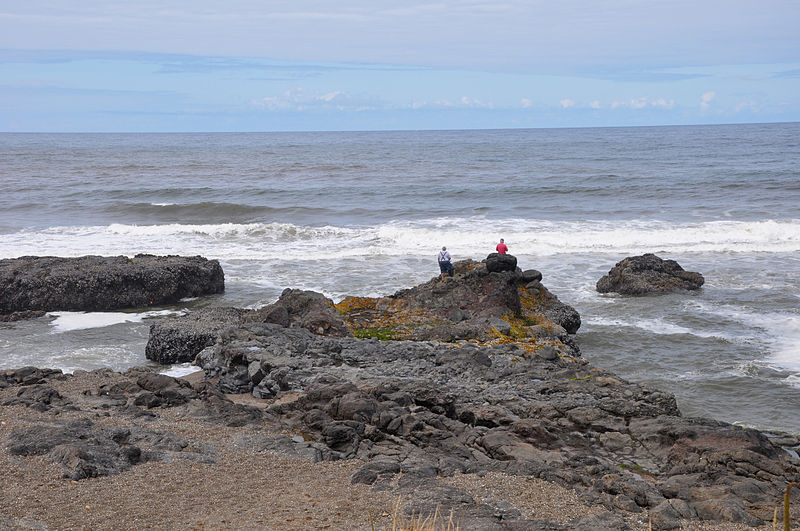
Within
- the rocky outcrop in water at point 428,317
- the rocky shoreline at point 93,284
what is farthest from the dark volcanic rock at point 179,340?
the rocky shoreline at point 93,284

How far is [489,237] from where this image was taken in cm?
3120

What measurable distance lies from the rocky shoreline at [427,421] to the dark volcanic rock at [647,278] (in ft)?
20.3

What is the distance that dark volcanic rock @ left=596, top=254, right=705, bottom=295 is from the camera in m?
20.1

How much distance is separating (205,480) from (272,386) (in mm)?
3713

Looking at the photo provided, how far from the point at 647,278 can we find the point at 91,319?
1485 centimetres

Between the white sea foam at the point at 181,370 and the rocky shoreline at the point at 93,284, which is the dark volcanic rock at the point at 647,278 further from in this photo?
the white sea foam at the point at 181,370

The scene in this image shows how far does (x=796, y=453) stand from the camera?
980cm

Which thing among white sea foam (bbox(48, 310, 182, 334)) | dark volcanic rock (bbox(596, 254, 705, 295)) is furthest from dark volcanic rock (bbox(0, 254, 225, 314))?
dark volcanic rock (bbox(596, 254, 705, 295))

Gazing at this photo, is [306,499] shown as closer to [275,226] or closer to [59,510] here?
[59,510]

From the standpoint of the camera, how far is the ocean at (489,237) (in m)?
15.1

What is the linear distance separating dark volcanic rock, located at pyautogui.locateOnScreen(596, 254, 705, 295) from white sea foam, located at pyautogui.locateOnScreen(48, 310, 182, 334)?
1203 centimetres

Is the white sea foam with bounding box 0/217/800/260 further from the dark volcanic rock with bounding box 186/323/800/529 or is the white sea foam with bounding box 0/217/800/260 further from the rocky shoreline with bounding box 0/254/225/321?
the dark volcanic rock with bounding box 186/323/800/529

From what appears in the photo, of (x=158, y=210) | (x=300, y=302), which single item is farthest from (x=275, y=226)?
(x=300, y=302)

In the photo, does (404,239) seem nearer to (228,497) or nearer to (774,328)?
(774,328)
